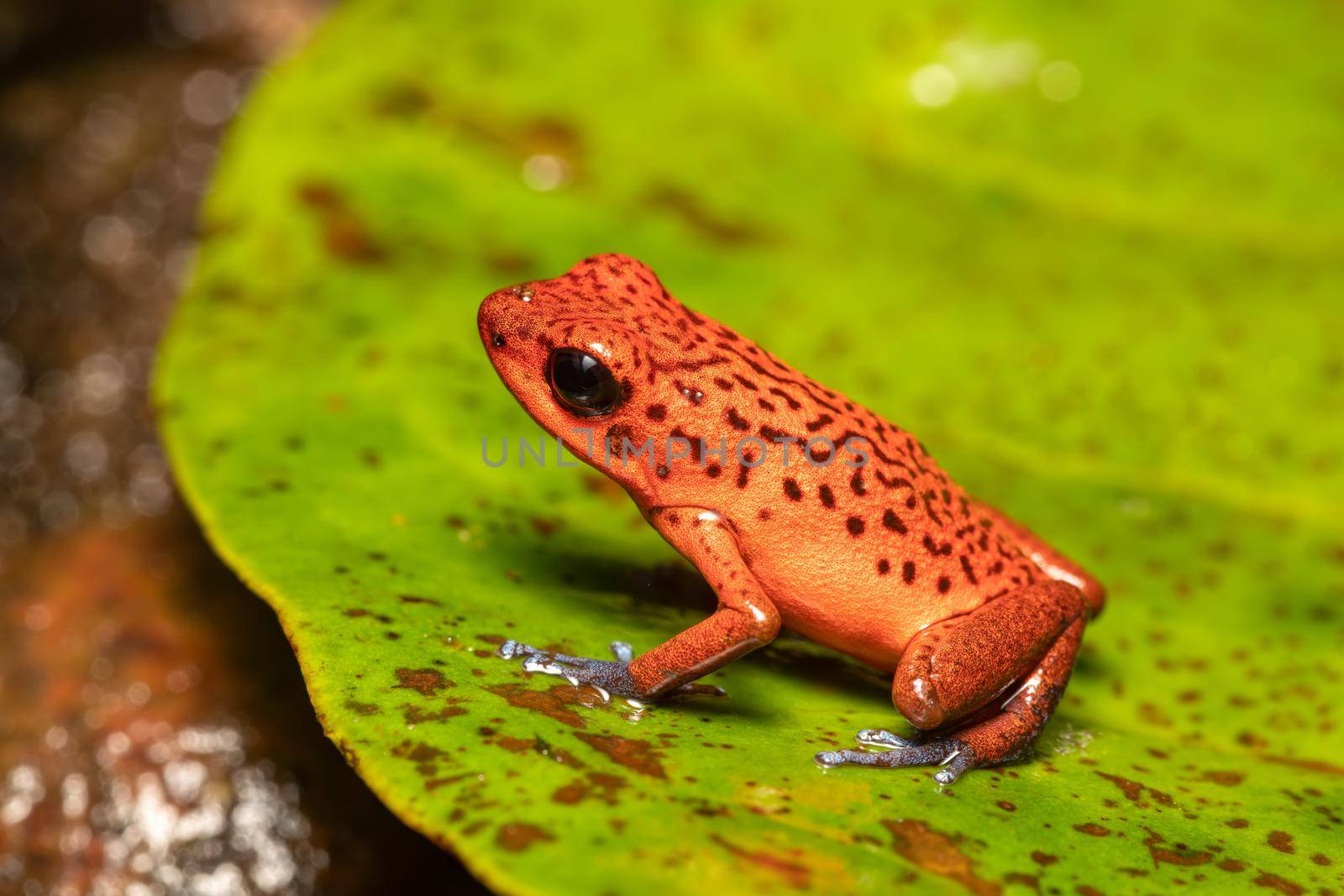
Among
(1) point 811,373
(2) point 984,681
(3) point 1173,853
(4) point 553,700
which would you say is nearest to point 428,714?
(4) point 553,700

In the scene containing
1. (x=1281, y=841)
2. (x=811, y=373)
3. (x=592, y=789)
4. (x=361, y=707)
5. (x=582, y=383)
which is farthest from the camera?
(x=811, y=373)

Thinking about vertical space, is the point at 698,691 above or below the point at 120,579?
above

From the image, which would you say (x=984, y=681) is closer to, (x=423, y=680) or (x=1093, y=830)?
(x=1093, y=830)

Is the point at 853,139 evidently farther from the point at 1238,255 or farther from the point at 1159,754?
the point at 1159,754

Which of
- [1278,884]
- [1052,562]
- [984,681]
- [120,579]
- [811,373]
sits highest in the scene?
[811,373]

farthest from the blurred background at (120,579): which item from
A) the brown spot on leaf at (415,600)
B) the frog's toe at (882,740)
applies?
the frog's toe at (882,740)

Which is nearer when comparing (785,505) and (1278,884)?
(1278,884)

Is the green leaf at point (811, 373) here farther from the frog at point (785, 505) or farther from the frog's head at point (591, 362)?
the frog's head at point (591, 362)

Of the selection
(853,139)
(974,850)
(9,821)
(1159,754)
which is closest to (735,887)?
(974,850)
